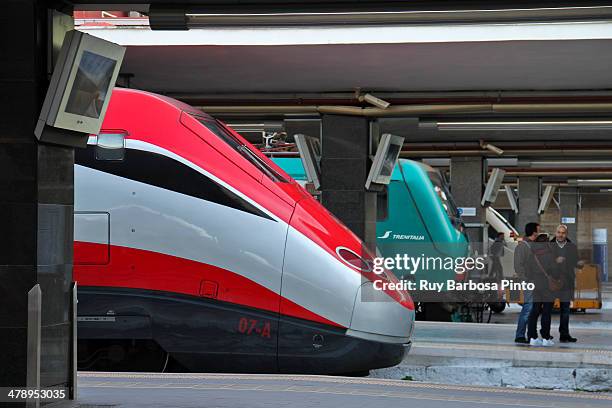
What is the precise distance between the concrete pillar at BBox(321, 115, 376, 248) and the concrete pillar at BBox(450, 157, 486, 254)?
1272 cm

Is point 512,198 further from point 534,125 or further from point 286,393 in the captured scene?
point 286,393

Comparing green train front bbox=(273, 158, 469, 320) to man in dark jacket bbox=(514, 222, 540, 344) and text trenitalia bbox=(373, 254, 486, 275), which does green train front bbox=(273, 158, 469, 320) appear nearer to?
text trenitalia bbox=(373, 254, 486, 275)

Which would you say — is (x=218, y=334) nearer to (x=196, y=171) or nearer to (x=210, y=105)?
(x=196, y=171)

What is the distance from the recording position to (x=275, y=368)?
→ 12008mm

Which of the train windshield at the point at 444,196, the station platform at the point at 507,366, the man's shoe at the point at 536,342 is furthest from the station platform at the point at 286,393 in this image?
the train windshield at the point at 444,196

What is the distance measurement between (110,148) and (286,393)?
12.1 feet

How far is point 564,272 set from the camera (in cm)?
1775

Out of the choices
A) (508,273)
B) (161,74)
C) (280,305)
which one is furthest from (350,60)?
(508,273)

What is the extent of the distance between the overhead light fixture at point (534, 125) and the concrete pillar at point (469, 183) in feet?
32.2

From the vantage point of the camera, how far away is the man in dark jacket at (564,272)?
17.5 metres

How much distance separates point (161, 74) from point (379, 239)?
7.81m

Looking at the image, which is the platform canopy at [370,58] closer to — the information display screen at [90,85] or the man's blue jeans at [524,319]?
the man's blue jeans at [524,319]

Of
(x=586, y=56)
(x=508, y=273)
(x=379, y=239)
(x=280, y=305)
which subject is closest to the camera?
(x=280, y=305)

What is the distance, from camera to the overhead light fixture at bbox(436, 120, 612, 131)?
73.7ft
